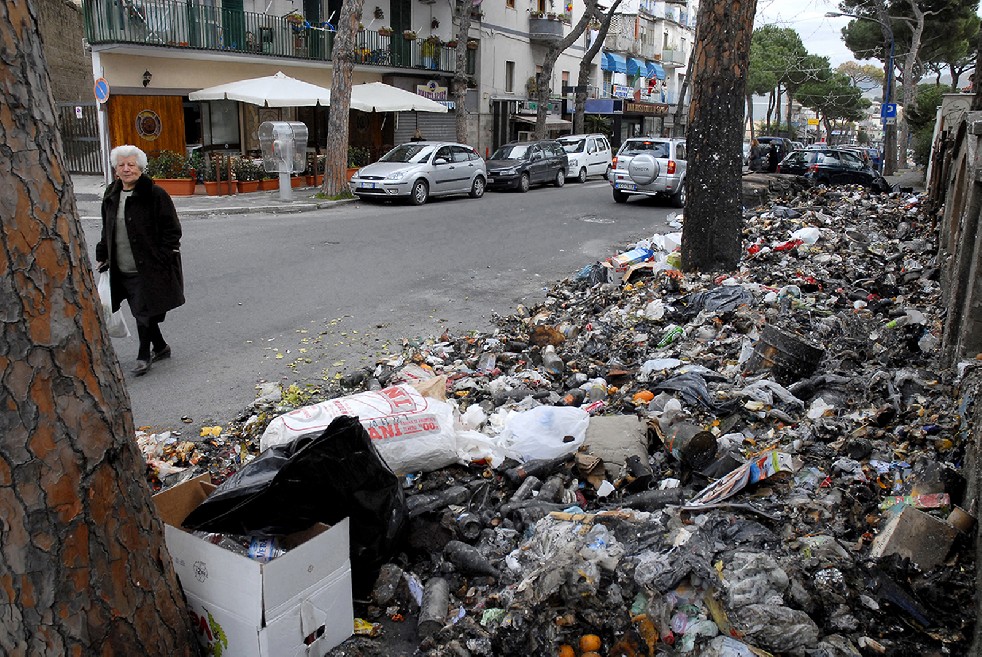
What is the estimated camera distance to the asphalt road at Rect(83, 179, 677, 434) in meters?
6.41

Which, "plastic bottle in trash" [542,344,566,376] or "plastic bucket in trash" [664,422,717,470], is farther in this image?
"plastic bottle in trash" [542,344,566,376]

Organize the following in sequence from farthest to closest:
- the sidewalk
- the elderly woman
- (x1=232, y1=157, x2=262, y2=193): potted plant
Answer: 1. (x1=232, y1=157, x2=262, y2=193): potted plant
2. the sidewalk
3. the elderly woman

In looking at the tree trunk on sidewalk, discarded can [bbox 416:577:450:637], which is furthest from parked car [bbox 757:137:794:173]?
discarded can [bbox 416:577:450:637]

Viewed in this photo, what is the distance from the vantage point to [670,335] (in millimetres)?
6805

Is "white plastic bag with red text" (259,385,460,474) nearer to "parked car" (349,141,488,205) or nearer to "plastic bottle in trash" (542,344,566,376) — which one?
"plastic bottle in trash" (542,344,566,376)

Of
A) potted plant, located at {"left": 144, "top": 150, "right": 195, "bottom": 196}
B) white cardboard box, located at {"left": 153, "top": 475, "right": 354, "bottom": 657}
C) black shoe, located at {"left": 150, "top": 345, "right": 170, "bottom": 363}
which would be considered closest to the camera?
white cardboard box, located at {"left": 153, "top": 475, "right": 354, "bottom": 657}

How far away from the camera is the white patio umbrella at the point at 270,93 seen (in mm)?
20438

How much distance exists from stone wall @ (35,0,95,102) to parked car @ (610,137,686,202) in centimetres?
1724

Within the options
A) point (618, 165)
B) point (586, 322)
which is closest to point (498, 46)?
point (618, 165)

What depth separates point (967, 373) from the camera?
454 centimetres

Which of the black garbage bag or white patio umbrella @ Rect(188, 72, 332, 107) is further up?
white patio umbrella @ Rect(188, 72, 332, 107)

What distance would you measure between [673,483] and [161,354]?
4.62 m

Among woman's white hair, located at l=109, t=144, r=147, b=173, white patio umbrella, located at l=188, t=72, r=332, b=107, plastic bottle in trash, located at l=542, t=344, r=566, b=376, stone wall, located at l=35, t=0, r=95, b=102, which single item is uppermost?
stone wall, located at l=35, t=0, r=95, b=102

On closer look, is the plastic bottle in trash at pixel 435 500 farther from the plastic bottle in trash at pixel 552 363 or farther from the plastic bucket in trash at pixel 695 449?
the plastic bottle in trash at pixel 552 363
